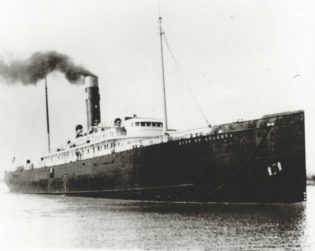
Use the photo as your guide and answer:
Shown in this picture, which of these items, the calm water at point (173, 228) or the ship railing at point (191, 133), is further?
the ship railing at point (191, 133)

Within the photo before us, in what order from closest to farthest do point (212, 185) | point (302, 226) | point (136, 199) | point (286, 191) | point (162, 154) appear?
point (302, 226), point (286, 191), point (212, 185), point (162, 154), point (136, 199)

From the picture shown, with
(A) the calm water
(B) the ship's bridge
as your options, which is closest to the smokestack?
(B) the ship's bridge

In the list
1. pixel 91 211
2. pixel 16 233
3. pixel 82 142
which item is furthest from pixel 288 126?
pixel 82 142

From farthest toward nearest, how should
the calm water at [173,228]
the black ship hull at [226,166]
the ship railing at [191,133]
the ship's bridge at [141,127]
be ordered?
the ship's bridge at [141,127]
the ship railing at [191,133]
the black ship hull at [226,166]
the calm water at [173,228]

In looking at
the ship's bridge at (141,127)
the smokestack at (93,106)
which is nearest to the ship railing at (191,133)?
the ship's bridge at (141,127)

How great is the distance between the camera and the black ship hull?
15.2m

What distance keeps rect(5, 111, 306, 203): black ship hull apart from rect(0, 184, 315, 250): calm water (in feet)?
2.06

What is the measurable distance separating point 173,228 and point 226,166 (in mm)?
5092

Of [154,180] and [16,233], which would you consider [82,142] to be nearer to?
[154,180]

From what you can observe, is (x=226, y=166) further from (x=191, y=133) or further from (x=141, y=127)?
(x=141, y=127)

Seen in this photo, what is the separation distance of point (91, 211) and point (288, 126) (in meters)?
7.79

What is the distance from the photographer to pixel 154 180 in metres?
19.0

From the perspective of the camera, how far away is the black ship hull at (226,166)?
15.2 meters

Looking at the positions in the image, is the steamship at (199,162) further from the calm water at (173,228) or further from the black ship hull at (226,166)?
the calm water at (173,228)
